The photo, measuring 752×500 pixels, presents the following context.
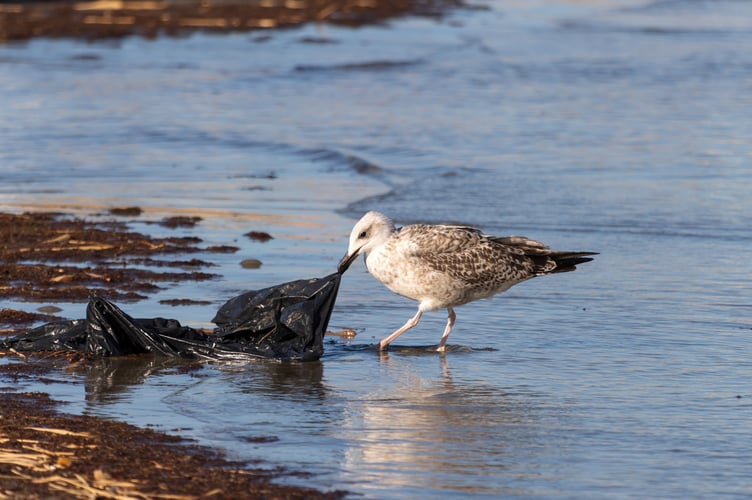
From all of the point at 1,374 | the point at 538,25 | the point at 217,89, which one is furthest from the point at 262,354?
the point at 538,25

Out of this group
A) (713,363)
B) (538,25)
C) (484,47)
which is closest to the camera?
(713,363)

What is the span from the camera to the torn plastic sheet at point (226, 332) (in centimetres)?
782

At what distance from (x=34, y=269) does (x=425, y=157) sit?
7736 mm

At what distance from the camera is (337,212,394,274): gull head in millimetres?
8413

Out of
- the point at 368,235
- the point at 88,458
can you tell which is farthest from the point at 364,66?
the point at 88,458

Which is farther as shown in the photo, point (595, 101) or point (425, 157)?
point (595, 101)

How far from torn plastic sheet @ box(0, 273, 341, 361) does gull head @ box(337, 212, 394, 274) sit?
0.66ft

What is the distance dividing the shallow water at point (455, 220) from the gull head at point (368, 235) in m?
0.57

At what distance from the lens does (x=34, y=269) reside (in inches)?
396

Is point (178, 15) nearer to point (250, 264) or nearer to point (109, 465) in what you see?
point (250, 264)

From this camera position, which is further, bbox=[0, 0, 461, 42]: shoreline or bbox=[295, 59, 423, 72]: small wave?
bbox=[0, 0, 461, 42]: shoreline

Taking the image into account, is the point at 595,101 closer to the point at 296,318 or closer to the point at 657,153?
the point at 657,153

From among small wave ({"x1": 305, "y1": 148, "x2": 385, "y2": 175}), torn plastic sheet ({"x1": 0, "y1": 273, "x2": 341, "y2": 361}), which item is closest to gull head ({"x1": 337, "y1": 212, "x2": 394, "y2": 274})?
torn plastic sheet ({"x1": 0, "y1": 273, "x2": 341, "y2": 361})

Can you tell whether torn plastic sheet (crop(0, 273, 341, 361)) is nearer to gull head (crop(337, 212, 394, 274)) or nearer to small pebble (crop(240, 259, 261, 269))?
gull head (crop(337, 212, 394, 274))
